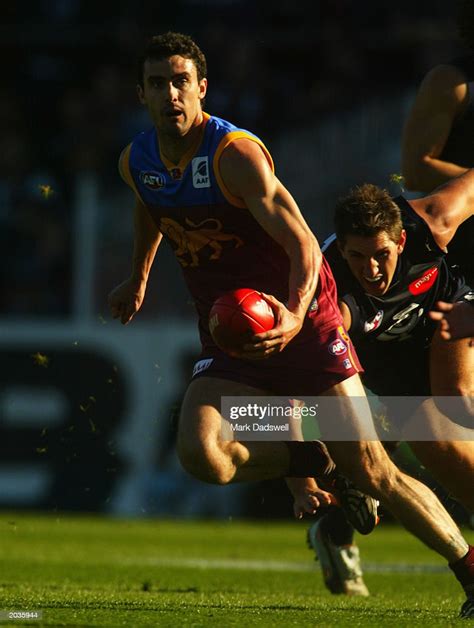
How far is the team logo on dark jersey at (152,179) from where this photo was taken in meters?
6.11

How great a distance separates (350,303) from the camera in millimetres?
6438

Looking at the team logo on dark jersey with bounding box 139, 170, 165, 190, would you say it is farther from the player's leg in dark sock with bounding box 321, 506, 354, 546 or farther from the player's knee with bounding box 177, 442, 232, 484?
the player's leg in dark sock with bounding box 321, 506, 354, 546

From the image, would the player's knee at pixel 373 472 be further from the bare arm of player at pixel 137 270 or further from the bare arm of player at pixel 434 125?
the bare arm of player at pixel 434 125

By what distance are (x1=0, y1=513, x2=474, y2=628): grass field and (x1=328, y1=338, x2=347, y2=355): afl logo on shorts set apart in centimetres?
113

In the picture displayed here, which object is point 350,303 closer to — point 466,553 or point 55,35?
point 466,553

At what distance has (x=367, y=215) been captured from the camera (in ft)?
20.2

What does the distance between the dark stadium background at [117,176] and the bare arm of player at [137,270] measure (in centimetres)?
441

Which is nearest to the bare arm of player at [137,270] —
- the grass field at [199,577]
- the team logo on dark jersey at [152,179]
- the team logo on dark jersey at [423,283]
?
the team logo on dark jersey at [152,179]

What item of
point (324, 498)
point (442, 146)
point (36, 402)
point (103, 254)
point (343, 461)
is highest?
point (442, 146)

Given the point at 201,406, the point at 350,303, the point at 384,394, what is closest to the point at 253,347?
the point at 201,406

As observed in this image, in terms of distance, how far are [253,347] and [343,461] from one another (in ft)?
3.28

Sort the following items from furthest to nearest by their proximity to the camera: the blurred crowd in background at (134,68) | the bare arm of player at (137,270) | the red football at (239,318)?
the blurred crowd in background at (134,68), the bare arm of player at (137,270), the red football at (239,318)

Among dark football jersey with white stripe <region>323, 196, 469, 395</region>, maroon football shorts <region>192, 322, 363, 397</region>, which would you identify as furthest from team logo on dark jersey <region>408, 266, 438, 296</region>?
maroon football shorts <region>192, 322, 363, 397</region>

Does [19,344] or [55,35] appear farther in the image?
[55,35]
